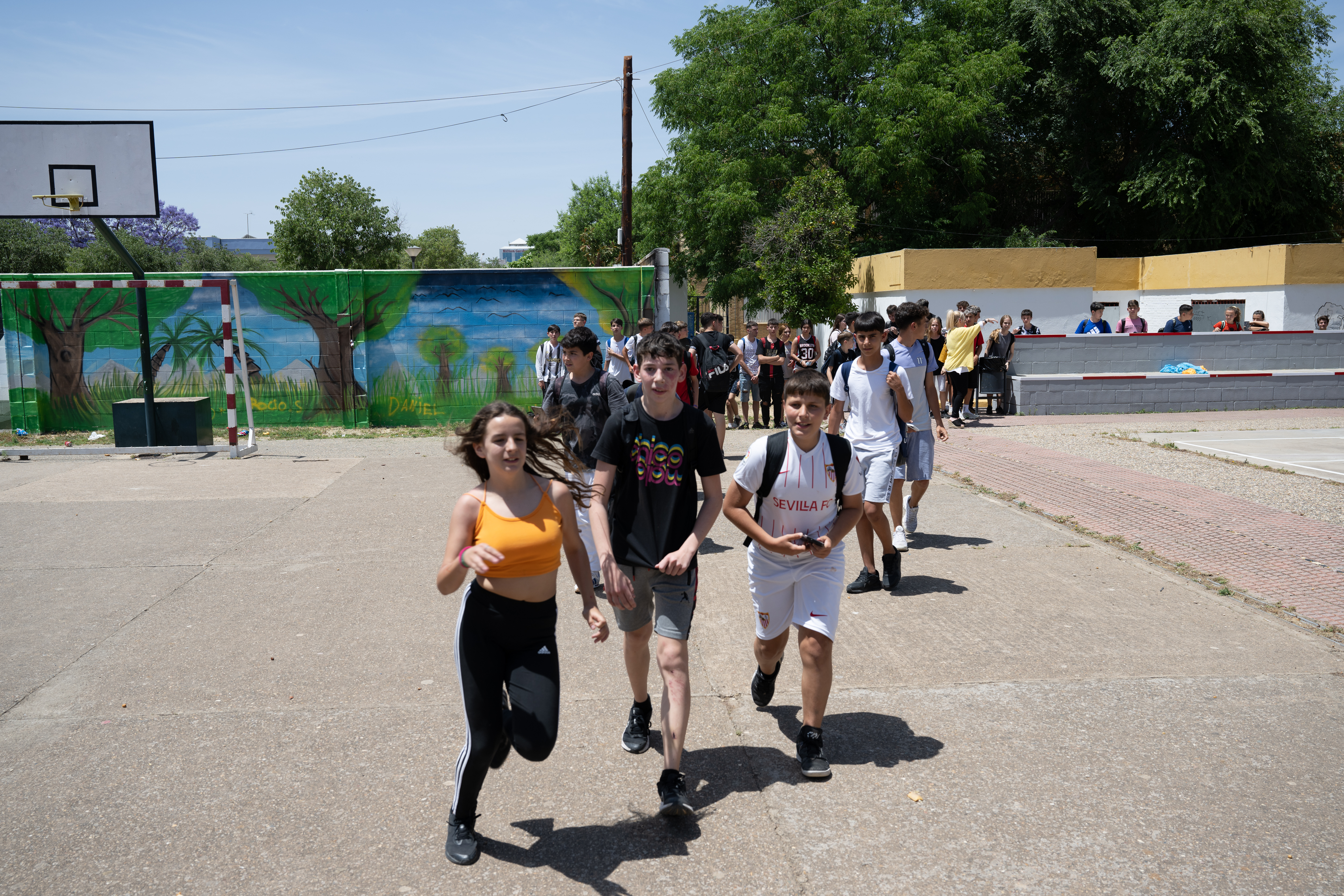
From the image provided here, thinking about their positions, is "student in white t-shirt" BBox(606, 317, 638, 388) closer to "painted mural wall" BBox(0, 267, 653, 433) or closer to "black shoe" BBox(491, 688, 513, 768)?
"painted mural wall" BBox(0, 267, 653, 433)

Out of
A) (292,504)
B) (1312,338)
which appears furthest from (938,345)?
(292,504)

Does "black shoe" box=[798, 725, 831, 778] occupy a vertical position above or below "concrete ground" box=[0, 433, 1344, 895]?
above

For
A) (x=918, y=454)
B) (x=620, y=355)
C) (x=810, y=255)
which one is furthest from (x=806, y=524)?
(x=810, y=255)

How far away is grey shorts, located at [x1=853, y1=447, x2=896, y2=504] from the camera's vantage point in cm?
622

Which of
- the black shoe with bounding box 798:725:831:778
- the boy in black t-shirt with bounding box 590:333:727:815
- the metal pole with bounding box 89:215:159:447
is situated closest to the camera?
the boy in black t-shirt with bounding box 590:333:727:815

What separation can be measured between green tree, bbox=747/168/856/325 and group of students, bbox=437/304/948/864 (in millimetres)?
21004

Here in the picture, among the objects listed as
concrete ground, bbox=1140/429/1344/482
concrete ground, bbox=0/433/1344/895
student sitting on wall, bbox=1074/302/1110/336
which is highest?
student sitting on wall, bbox=1074/302/1110/336

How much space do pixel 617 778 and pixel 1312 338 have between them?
63.2ft

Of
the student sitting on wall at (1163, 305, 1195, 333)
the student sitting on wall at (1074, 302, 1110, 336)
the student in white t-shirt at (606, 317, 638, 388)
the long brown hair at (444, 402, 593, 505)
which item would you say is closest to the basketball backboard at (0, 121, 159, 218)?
the student in white t-shirt at (606, 317, 638, 388)

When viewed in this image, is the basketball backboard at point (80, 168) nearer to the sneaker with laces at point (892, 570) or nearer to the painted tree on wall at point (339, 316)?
the painted tree on wall at point (339, 316)

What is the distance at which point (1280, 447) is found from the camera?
480 inches

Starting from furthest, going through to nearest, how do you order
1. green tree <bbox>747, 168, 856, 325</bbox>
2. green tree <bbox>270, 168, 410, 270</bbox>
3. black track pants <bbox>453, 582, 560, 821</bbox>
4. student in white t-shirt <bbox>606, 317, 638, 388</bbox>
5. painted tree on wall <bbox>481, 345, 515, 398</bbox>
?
green tree <bbox>270, 168, 410, 270</bbox> < green tree <bbox>747, 168, 856, 325</bbox> < painted tree on wall <bbox>481, 345, 515, 398</bbox> < student in white t-shirt <bbox>606, 317, 638, 388</bbox> < black track pants <bbox>453, 582, 560, 821</bbox>

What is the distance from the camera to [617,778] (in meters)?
3.81

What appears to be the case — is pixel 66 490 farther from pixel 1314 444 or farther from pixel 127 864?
pixel 1314 444
